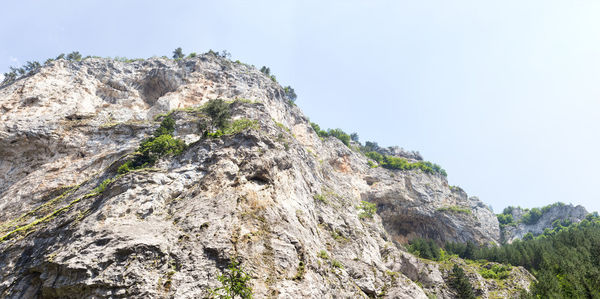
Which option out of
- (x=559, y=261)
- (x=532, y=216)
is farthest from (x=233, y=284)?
(x=532, y=216)

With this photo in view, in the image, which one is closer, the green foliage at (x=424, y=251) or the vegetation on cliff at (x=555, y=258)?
the vegetation on cliff at (x=555, y=258)

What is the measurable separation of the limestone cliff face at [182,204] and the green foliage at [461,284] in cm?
146

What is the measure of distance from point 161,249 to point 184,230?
238cm

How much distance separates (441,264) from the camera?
44.7 meters

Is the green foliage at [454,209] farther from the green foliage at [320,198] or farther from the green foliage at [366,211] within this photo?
the green foliage at [320,198]

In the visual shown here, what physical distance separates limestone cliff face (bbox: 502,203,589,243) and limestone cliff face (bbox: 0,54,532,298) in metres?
21.2

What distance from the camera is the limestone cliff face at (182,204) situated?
1777 centimetres

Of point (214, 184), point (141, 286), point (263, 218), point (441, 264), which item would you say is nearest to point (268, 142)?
point (214, 184)

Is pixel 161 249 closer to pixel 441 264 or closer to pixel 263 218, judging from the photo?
pixel 263 218

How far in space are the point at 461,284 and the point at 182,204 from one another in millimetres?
34846

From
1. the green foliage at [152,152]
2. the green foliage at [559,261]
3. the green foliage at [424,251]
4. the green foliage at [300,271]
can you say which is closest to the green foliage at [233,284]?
the green foliage at [300,271]

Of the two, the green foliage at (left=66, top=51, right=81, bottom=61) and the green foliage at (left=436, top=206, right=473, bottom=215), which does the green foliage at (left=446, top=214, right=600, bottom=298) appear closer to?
the green foliage at (left=436, top=206, right=473, bottom=215)

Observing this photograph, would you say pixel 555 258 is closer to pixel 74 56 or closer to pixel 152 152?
pixel 152 152

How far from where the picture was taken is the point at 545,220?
84.0 meters
